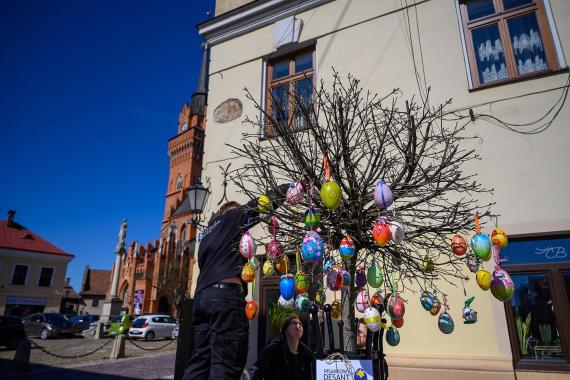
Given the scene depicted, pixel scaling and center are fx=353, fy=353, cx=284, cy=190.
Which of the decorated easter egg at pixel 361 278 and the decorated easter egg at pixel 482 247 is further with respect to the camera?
the decorated easter egg at pixel 361 278

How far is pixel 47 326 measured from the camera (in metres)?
20.3

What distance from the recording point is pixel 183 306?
5.37 meters

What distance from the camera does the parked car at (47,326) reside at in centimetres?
2036

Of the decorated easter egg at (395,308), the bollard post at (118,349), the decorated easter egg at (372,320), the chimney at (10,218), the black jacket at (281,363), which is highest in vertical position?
the chimney at (10,218)

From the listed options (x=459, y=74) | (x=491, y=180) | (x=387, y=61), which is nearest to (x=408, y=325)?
(x=491, y=180)

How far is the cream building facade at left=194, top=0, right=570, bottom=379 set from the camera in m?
4.61

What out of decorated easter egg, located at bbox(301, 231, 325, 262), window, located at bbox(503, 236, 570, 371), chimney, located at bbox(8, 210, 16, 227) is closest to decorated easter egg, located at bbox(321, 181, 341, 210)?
decorated easter egg, located at bbox(301, 231, 325, 262)

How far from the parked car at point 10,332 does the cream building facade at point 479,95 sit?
13984 mm

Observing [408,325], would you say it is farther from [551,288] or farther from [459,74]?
[459,74]

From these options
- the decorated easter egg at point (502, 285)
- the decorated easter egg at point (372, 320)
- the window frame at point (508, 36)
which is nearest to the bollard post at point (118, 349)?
the decorated easter egg at point (372, 320)

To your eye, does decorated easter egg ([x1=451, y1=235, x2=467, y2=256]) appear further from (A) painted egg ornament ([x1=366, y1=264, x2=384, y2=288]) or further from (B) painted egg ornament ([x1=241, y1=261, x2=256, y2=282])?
(B) painted egg ornament ([x1=241, y1=261, x2=256, y2=282])

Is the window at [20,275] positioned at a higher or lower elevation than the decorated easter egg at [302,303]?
higher

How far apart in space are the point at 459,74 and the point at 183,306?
5.67 m

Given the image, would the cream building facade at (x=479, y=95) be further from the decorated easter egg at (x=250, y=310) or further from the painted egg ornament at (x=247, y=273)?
the painted egg ornament at (x=247, y=273)
